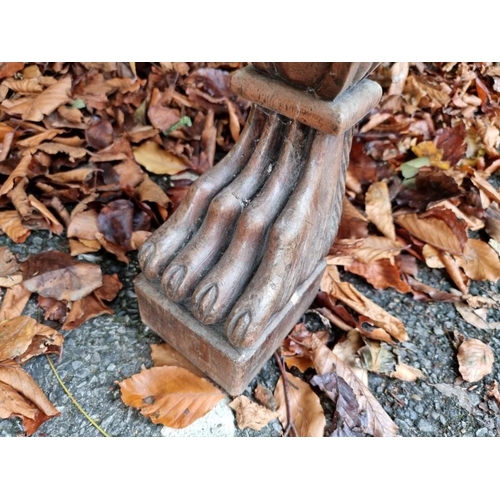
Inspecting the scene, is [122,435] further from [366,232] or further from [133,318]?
[366,232]

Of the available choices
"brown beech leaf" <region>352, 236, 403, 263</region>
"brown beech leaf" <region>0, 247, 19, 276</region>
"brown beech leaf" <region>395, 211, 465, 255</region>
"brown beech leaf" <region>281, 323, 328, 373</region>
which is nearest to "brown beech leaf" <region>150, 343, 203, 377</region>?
"brown beech leaf" <region>281, 323, 328, 373</region>

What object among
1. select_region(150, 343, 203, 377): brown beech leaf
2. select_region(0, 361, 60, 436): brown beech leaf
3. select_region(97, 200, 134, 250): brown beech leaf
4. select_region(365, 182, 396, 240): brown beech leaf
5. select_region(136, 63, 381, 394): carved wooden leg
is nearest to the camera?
select_region(136, 63, 381, 394): carved wooden leg

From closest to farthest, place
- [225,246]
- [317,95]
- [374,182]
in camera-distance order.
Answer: [317,95] → [225,246] → [374,182]

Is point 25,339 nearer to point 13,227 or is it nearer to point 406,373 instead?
point 13,227

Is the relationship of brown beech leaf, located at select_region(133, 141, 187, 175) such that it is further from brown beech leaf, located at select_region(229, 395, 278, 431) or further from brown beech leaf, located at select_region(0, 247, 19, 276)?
brown beech leaf, located at select_region(229, 395, 278, 431)


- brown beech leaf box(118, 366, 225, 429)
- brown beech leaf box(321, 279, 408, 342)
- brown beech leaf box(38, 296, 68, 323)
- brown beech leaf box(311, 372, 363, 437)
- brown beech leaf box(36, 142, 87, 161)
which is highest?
brown beech leaf box(36, 142, 87, 161)

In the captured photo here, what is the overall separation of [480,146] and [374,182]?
0.51 metres

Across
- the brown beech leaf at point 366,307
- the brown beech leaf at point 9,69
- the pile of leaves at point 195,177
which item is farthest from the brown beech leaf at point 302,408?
the brown beech leaf at point 9,69

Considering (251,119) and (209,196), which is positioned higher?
(251,119)

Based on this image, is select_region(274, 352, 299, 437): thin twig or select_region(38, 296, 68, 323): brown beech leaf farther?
select_region(38, 296, 68, 323): brown beech leaf

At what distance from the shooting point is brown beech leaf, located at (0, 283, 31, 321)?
119 centimetres

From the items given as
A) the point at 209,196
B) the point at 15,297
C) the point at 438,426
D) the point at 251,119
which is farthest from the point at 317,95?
the point at 15,297

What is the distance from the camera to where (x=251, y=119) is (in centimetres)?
103

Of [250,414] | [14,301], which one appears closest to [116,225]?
[14,301]
